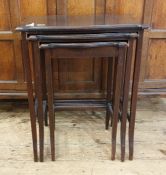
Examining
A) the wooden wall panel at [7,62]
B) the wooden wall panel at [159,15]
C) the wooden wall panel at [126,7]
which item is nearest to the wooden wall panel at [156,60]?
the wooden wall panel at [159,15]

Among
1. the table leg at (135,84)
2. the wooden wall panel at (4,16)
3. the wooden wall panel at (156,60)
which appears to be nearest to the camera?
the table leg at (135,84)

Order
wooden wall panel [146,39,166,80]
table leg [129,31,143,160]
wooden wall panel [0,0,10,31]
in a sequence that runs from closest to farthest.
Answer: table leg [129,31,143,160]
wooden wall panel [0,0,10,31]
wooden wall panel [146,39,166,80]

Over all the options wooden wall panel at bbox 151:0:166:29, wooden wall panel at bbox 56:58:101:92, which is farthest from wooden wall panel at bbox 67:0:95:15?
wooden wall panel at bbox 151:0:166:29

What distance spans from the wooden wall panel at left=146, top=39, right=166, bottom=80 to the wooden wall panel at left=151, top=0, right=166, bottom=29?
0.33ft

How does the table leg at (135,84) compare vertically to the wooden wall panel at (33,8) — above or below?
below

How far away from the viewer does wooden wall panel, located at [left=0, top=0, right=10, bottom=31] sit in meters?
1.55

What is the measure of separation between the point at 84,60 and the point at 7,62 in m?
0.54

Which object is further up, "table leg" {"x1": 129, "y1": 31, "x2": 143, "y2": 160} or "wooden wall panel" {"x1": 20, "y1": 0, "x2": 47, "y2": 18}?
"wooden wall panel" {"x1": 20, "y1": 0, "x2": 47, "y2": 18}

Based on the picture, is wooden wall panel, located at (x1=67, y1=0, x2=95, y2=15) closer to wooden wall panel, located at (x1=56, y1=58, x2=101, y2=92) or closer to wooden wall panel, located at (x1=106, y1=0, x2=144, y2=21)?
wooden wall panel, located at (x1=106, y1=0, x2=144, y2=21)

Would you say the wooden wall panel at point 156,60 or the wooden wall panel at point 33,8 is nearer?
the wooden wall panel at point 33,8

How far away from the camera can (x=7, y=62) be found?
5.54ft

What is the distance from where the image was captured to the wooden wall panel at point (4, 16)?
5.08 feet

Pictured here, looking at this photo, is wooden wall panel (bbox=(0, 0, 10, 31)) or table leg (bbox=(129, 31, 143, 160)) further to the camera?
wooden wall panel (bbox=(0, 0, 10, 31))

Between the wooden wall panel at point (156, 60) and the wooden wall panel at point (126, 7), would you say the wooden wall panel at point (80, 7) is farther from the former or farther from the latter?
the wooden wall panel at point (156, 60)
